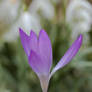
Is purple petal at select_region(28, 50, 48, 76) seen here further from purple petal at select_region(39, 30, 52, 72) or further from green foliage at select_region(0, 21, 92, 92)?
green foliage at select_region(0, 21, 92, 92)

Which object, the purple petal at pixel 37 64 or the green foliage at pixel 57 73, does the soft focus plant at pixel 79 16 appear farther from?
the purple petal at pixel 37 64

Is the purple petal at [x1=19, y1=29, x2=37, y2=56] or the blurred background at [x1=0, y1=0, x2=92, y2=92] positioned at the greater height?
the purple petal at [x1=19, y1=29, x2=37, y2=56]

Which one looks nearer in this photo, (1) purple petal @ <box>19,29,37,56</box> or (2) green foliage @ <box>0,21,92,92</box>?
(1) purple petal @ <box>19,29,37,56</box>

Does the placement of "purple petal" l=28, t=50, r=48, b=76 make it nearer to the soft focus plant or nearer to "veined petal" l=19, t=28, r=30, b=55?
"veined petal" l=19, t=28, r=30, b=55

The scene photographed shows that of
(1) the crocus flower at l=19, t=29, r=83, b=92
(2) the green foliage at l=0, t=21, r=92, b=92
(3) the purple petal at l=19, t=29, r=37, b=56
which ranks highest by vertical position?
(3) the purple petal at l=19, t=29, r=37, b=56

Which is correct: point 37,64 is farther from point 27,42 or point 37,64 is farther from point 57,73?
point 57,73

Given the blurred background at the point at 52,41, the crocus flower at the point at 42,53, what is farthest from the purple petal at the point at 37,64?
the blurred background at the point at 52,41

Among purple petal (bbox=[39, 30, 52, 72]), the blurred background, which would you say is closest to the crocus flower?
purple petal (bbox=[39, 30, 52, 72])
